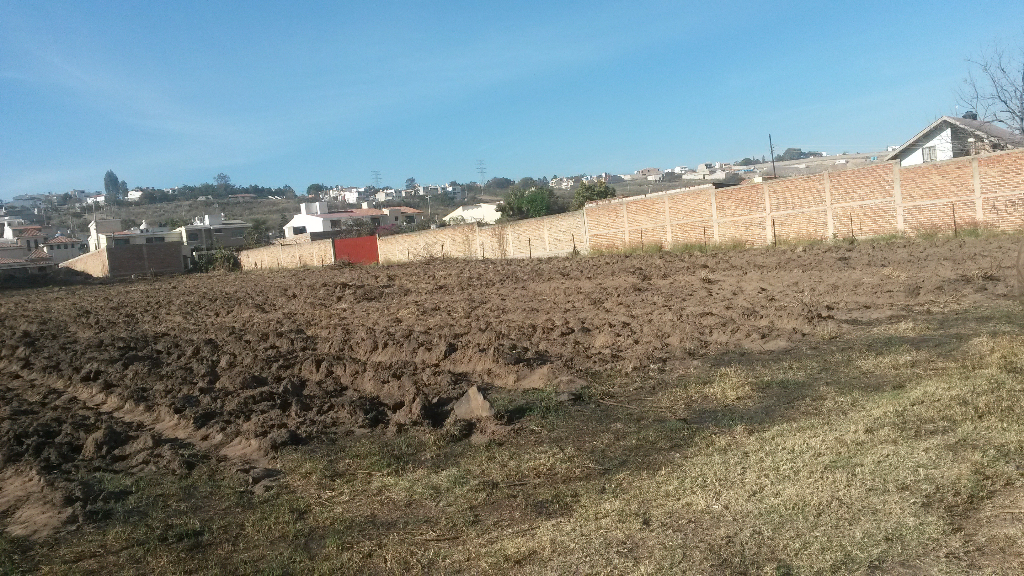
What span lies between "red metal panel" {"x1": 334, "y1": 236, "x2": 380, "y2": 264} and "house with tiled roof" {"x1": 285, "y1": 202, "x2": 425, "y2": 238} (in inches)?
1565

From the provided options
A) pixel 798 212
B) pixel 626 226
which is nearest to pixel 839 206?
pixel 798 212

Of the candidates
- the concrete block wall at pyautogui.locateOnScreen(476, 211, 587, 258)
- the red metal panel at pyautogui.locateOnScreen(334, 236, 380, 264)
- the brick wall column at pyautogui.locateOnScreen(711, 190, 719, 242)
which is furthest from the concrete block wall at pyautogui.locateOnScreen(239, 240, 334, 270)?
the brick wall column at pyautogui.locateOnScreen(711, 190, 719, 242)

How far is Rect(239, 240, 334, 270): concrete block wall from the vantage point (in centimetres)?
5197

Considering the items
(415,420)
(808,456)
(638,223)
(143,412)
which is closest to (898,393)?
(808,456)

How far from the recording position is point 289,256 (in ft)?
180

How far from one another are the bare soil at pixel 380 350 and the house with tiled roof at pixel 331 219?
7336cm

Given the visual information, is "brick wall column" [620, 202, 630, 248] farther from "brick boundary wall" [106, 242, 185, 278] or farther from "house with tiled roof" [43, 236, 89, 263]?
"house with tiled roof" [43, 236, 89, 263]

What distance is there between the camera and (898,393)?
737cm

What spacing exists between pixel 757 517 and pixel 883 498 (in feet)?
2.71

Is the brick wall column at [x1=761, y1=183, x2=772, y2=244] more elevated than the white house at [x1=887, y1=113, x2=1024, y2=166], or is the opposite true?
the white house at [x1=887, y1=113, x2=1024, y2=166]

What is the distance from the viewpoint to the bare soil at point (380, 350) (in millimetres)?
7453

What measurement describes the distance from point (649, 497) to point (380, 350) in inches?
293

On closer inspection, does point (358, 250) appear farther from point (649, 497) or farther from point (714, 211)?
point (649, 497)

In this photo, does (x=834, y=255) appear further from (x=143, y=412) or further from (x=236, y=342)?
(x=143, y=412)
